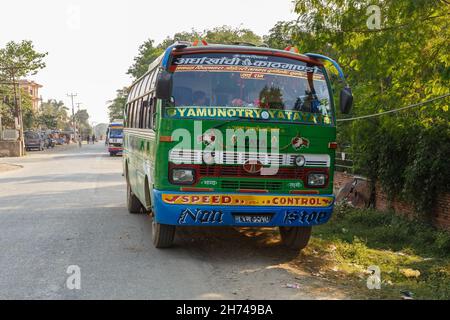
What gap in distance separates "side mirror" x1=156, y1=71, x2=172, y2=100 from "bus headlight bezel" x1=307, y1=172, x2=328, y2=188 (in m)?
2.17

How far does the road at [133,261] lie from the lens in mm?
5902

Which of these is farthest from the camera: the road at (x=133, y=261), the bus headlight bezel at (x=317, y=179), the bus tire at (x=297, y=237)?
the bus tire at (x=297, y=237)

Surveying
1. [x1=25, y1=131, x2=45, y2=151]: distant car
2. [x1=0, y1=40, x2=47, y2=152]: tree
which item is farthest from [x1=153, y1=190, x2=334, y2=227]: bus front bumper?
[x1=25, y1=131, x2=45, y2=151]: distant car

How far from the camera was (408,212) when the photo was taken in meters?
10.8

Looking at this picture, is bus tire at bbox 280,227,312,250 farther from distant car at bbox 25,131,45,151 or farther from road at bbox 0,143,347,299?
distant car at bbox 25,131,45,151

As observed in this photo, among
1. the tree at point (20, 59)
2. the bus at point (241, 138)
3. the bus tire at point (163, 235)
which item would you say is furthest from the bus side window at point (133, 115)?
the tree at point (20, 59)

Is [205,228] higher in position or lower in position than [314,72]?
lower

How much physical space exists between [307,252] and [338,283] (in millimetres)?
1651

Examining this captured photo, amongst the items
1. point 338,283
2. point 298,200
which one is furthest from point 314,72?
point 338,283

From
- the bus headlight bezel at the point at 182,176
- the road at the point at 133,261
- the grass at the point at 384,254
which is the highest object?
the bus headlight bezel at the point at 182,176

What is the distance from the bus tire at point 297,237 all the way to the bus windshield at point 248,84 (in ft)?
5.42

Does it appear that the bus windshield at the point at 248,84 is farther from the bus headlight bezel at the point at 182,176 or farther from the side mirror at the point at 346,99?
the bus headlight bezel at the point at 182,176

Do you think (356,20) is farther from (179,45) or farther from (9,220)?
(9,220)
